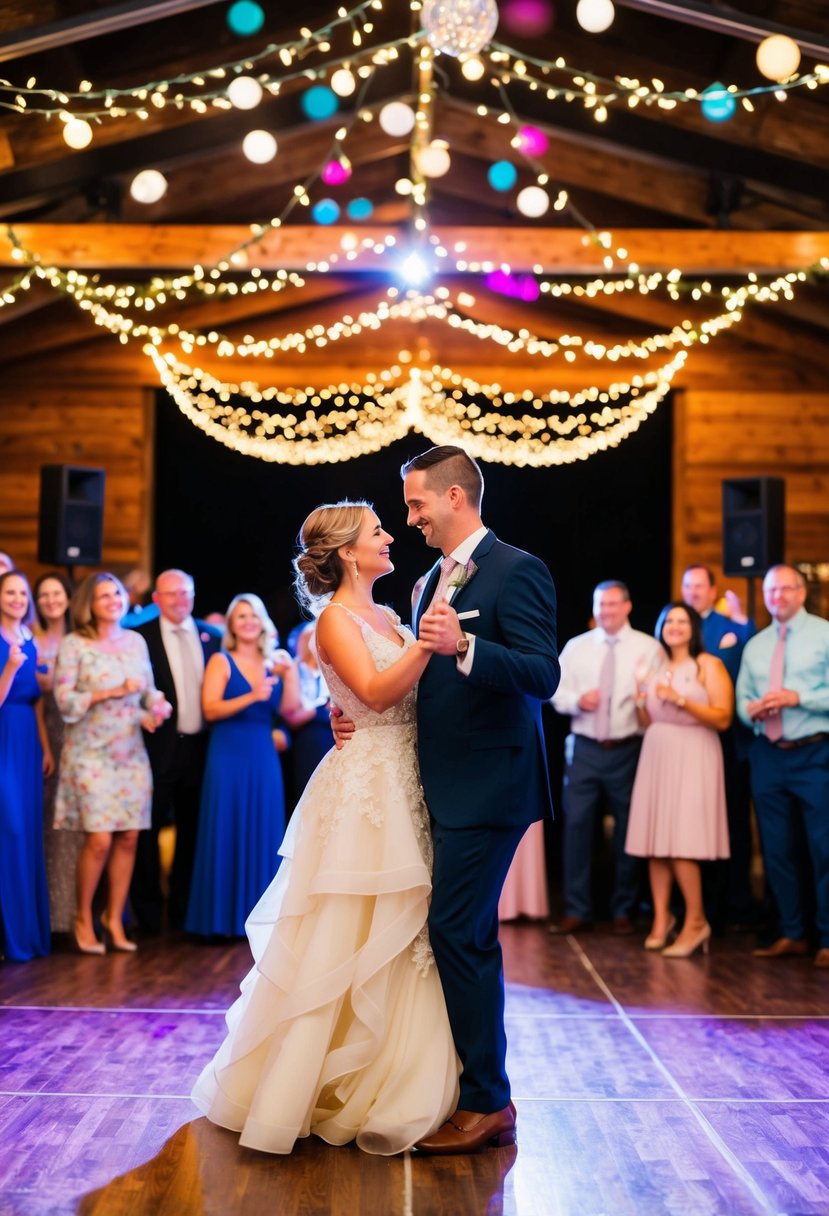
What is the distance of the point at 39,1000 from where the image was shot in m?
4.77

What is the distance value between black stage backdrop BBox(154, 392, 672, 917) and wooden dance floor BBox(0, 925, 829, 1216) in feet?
21.1

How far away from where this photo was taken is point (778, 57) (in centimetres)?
498

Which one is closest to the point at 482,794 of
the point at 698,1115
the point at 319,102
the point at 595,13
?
the point at 698,1115

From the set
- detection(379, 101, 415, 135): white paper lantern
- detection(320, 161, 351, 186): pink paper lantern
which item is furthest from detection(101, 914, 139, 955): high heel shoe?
detection(320, 161, 351, 186): pink paper lantern

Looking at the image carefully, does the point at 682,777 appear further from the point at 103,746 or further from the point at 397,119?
the point at 397,119

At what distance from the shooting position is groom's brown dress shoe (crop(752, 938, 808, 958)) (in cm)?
586

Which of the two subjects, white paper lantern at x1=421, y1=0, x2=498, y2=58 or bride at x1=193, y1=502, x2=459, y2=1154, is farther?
white paper lantern at x1=421, y1=0, x2=498, y2=58

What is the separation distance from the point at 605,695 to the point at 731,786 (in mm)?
772

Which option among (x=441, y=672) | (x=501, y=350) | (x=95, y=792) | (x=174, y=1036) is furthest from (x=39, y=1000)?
(x=501, y=350)

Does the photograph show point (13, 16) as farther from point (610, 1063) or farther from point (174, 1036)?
point (610, 1063)

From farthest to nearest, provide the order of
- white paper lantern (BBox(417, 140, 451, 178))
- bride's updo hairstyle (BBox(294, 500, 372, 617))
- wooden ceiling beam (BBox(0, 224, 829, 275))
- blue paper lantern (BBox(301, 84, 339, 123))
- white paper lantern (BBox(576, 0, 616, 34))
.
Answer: wooden ceiling beam (BBox(0, 224, 829, 275))
blue paper lantern (BBox(301, 84, 339, 123))
white paper lantern (BBox(417, 140, 451, 178))
white paper lantern (BBox(576, 0, 616, 34))
bride's updo hairstyle (BBox(294, 500, 372, 617))

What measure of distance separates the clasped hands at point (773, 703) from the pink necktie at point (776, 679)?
0.02 meters

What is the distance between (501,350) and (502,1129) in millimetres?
8771

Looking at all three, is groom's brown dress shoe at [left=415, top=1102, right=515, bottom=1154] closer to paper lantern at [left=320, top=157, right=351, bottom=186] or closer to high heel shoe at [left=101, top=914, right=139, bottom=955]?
high heel shoe at [left=101, top=914, right=139, bottom=955]
